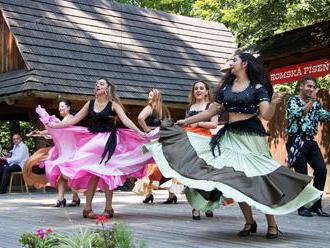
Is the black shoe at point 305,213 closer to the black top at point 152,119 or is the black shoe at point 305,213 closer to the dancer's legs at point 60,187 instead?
the black top at point 152,119

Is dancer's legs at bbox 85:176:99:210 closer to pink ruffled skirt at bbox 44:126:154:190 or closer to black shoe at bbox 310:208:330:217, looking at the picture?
pink ruffled skirt at bbox 44:126:154:190

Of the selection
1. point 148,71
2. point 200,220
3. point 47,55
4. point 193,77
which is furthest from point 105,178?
point 193,77

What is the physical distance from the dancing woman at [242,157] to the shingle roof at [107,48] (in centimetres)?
958

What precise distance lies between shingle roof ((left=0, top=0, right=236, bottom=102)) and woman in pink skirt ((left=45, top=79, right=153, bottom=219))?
7.24 meters

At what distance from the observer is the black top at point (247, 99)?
21.1 ft

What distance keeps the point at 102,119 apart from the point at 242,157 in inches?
112

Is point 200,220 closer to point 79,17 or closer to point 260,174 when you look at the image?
point 260,174

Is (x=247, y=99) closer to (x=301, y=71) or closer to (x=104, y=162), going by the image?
(x=104, y=162)

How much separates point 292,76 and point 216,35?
10.9m

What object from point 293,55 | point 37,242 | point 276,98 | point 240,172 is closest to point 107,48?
point 293,55

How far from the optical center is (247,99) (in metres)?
6.45

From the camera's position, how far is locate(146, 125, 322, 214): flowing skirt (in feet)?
19.4

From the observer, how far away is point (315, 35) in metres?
13.7

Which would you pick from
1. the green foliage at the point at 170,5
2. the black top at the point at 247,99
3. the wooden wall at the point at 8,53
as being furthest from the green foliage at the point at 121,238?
the green foliage at the point at 170,5
